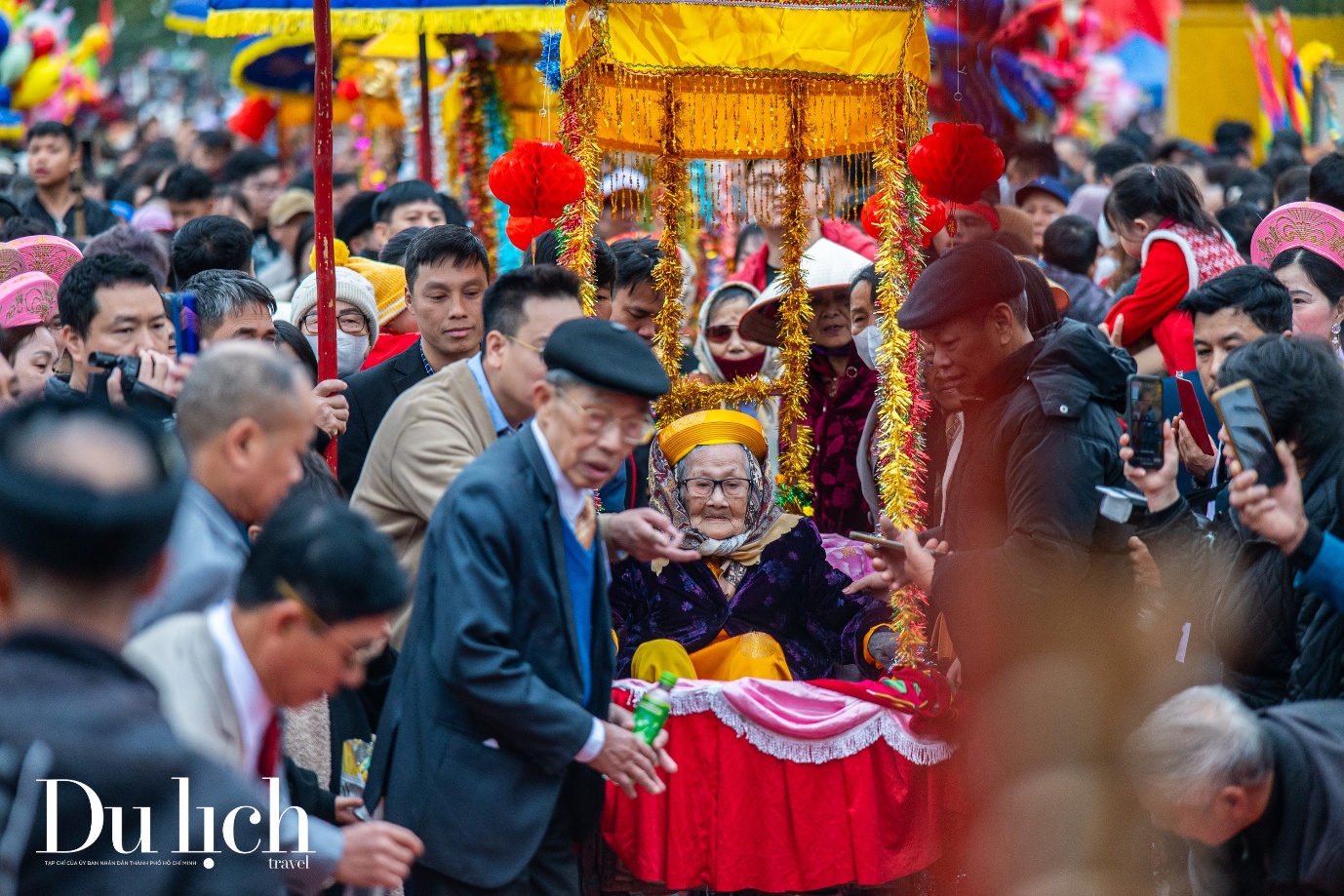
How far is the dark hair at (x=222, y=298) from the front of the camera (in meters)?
3.81

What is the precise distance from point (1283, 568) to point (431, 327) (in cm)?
231

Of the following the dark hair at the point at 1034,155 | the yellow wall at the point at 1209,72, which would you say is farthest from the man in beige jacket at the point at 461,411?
the yellow wall at the point at 1209,72

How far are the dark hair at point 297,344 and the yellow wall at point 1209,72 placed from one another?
11014 mm

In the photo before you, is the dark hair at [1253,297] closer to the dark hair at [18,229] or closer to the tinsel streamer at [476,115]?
the dark hair at [18,229]

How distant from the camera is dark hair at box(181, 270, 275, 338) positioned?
3.81 metres

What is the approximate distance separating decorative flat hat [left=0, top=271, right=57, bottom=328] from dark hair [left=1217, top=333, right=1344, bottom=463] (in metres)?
3.11

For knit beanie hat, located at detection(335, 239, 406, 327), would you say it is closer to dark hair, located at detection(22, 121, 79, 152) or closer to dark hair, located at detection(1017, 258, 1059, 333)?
dark hair, located at detection(1017, 258, 1059, 333)

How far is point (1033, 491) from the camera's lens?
3.23 metres

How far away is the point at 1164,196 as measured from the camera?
5207 mm

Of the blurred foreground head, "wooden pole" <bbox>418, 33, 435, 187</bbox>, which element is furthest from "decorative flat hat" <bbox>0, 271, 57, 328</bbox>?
"wooden pole" <bbox>418, 33, 435, 187</bbox>

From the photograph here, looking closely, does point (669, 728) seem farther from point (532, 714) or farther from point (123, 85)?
point (123, 85)

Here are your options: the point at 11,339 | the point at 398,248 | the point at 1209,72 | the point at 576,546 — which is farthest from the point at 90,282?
the point at 1209,72

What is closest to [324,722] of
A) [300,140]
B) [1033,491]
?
[1033,491]

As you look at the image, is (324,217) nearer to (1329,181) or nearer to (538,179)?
(538,179)
